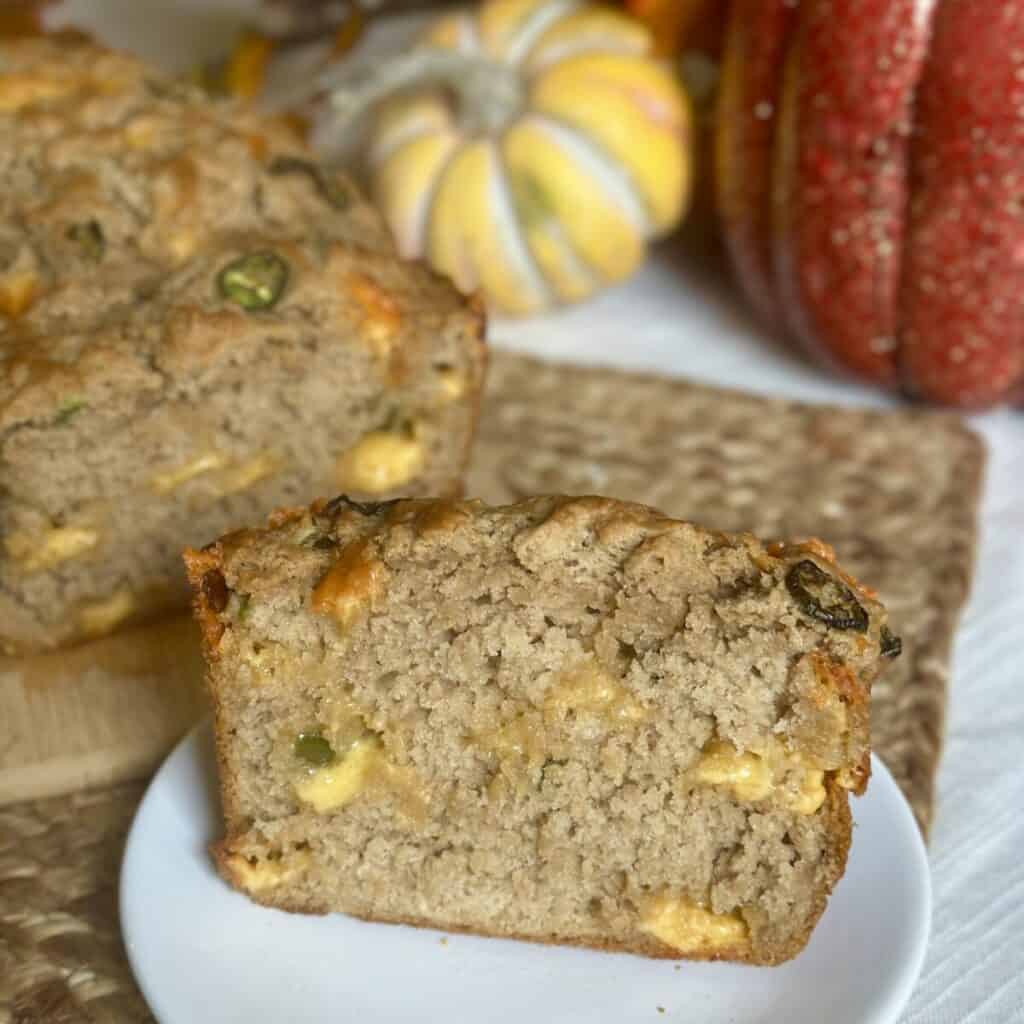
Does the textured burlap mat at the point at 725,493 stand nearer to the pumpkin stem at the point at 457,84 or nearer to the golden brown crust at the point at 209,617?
the golden brown crust at the point at 209,617

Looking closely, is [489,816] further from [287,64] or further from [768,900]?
[287,64]

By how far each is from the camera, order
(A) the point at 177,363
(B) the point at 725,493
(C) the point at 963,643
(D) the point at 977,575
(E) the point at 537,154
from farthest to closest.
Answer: (E) the point at 537,154 → (B) the point at 725,493 → (D) the point at 977,575 → (C) the point at 963,643 → (A) the point at 177,363

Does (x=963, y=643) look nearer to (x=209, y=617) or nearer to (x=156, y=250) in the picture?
(x=209, y=617)

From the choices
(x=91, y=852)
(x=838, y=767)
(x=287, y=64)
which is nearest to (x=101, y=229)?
(x=91, y=852)

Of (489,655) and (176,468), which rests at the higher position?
(489,655)

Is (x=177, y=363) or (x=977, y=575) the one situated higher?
(x=177, y=363)

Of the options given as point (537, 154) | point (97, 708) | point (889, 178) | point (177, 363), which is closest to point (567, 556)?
point (177, 363)

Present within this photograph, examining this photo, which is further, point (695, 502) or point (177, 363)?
point (695, 502)
